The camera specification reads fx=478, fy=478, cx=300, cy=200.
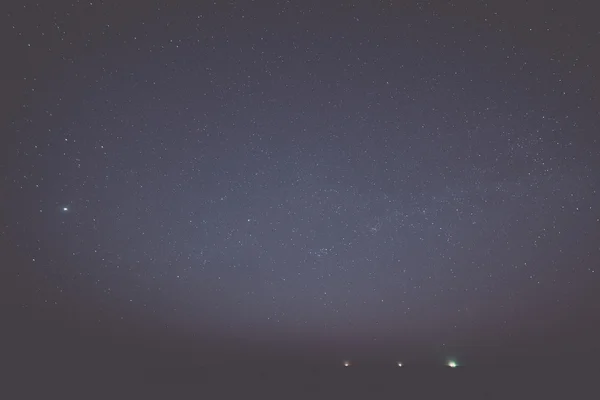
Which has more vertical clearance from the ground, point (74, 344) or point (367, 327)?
point (367, 327)

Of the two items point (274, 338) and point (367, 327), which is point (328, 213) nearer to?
point (367, 327)

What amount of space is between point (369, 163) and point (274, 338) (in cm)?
260

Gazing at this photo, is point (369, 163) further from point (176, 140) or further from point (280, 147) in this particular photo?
point (176, 140)

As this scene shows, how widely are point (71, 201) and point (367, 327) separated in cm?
282

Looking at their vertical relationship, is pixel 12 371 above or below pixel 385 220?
below

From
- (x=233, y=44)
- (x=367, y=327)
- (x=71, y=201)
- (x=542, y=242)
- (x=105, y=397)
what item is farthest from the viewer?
(x=105, y=397)

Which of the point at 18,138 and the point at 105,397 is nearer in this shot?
the point at 18,138

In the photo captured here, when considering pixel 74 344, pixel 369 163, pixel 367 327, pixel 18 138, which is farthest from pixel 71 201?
pixel 367 327

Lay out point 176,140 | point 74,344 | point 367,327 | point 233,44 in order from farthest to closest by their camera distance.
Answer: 1. point 74,344
2. point 367,327
3. point 176,140
4. point 233,44

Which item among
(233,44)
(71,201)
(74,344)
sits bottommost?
(74,344)

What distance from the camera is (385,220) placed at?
327 cm

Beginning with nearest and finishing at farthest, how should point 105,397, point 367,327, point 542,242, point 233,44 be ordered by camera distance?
Result: point 233,44, point 542,242, point 367,327, point 105,397

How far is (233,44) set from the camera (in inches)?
86.7

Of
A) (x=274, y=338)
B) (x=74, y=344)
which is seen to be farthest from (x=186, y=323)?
(x=74, y=344)
